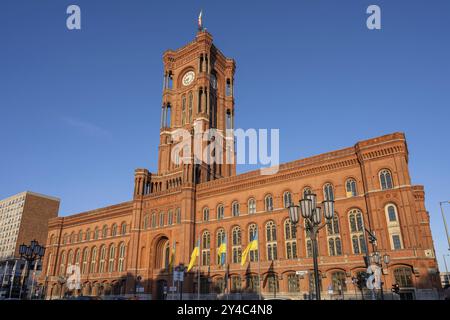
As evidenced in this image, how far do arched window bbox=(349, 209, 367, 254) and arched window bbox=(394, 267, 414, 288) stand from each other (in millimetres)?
3994

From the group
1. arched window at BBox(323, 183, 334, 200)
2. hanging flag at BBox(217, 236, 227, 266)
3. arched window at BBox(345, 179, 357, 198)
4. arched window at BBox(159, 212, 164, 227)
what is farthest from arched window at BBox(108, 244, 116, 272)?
arched window at BBox(345, 179, 357, 198)

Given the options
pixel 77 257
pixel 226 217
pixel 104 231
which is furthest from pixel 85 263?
pixel 226 217

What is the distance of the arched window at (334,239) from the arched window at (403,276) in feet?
20.7

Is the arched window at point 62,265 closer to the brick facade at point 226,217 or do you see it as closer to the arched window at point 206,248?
the brick facade at point 226,217

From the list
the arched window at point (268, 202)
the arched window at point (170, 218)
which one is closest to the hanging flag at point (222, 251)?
the arched window at point (268, 202)

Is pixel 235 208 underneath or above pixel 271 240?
above

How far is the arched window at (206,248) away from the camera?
4966 centimetres

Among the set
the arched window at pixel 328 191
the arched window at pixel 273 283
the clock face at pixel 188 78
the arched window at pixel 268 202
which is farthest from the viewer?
the clock face at pixel 188 78

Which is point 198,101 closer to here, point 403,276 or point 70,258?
point 70,258

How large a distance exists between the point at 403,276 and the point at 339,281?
662cm

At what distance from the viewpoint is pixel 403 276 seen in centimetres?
3466
